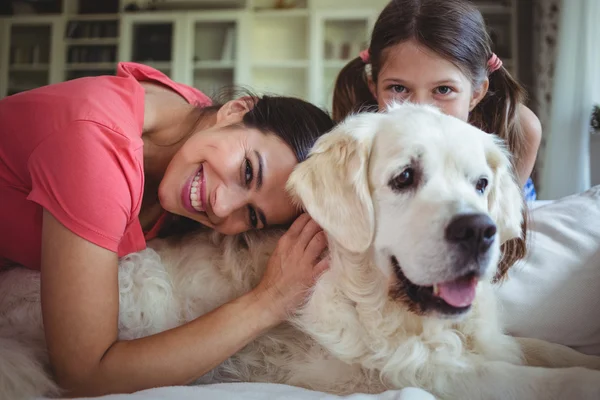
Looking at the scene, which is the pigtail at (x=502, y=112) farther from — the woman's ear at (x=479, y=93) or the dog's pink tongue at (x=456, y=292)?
the dog's pink tongue at (x=456, y=292)

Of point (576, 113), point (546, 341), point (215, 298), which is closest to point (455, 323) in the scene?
point (546, 341)

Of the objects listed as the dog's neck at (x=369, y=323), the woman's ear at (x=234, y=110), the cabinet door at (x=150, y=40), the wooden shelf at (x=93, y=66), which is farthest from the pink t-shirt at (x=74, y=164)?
the wooden shelf at (x=93, y=66)

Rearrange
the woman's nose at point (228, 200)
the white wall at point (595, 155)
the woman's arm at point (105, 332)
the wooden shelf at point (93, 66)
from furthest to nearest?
the wooden shelf at point (93, 66) < the white wall at point (595, 155) < the woman's nose at point (228, 200) < the woman's arm at point (105, 332)

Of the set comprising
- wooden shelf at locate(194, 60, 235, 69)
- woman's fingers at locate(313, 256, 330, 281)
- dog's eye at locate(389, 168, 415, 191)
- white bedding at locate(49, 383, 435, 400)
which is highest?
wooden shelf at locate(194, 60, 235, 69)

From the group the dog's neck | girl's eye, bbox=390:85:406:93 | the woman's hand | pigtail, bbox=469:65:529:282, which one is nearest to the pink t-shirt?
the woman's hand

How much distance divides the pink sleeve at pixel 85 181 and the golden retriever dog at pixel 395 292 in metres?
0.28

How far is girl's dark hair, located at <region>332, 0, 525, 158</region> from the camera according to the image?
1.69m

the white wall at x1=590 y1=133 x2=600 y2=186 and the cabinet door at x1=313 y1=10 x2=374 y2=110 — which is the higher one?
the cabinet door at x1=313 y1=10 x2=374 y2=110

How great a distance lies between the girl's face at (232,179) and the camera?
4.32 ft

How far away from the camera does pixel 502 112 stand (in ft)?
6.02

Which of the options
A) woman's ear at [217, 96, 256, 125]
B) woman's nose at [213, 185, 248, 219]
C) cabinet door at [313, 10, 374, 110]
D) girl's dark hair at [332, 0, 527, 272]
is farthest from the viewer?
cabinet door at [313, 10, 374, 110]

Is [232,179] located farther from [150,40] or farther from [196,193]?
[150,40]

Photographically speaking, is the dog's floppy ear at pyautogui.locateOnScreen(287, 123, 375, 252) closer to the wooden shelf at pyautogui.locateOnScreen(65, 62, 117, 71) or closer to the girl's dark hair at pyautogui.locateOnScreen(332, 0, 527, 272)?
the girl's dark hair at pyautogui.locateOnScreen(332, 0, 527, 272)

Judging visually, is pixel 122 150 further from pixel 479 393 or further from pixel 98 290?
pixel 479 393
